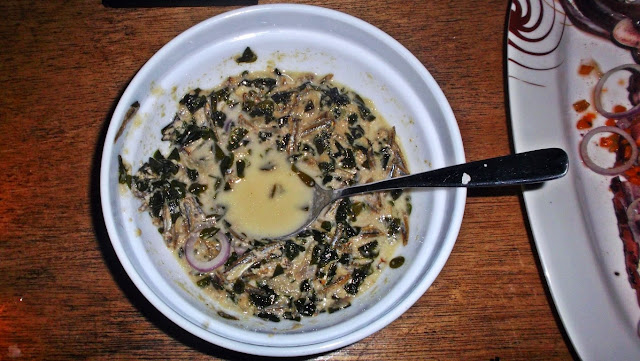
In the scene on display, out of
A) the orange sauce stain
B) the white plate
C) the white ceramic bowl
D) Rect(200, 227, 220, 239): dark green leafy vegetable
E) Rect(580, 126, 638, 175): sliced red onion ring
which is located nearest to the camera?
the white ceramic bowl

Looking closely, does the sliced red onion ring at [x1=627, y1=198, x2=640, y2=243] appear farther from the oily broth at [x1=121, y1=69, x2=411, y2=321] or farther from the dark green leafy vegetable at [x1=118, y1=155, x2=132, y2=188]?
the dark green leafy vegetable at [x1=118, y1=155, x2=132, y2=188]

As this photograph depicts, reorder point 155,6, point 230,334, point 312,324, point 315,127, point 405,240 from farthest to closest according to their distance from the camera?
point 155,6 → point 315,127 → point 405,240 → point 312,324 → point 230,334

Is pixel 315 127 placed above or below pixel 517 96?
below

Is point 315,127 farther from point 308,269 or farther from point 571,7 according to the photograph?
point 571,7

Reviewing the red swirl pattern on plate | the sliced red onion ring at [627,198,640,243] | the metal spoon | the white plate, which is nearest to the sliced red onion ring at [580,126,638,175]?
the white plate

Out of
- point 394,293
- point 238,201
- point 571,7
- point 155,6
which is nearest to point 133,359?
point 238,201

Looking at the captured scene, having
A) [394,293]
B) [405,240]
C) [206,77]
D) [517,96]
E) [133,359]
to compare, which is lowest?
[133,359]
